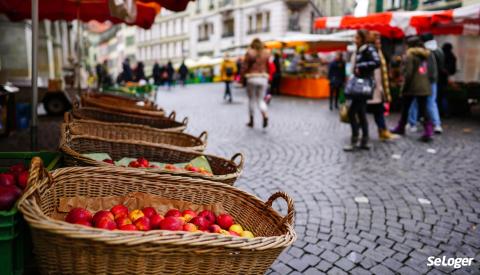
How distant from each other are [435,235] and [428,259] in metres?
0.52

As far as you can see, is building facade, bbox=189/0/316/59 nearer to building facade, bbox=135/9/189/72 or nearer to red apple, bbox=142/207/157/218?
building facade, bbox=135/9/189/72

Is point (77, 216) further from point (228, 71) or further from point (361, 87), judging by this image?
point (228, 71)

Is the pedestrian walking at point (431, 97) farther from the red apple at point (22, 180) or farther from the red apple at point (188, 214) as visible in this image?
the red apple at point (22, 180)

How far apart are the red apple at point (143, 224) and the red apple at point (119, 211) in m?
0.13

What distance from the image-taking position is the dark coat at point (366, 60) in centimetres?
661

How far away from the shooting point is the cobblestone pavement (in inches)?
126

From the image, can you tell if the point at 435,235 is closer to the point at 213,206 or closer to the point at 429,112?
the point at 213,206

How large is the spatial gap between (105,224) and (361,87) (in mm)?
5600

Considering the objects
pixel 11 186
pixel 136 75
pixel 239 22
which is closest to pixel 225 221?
pixel 11 186

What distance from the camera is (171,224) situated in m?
1.94

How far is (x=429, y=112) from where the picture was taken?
7973 mm

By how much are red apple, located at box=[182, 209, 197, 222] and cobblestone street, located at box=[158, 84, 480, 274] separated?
0.95 metres

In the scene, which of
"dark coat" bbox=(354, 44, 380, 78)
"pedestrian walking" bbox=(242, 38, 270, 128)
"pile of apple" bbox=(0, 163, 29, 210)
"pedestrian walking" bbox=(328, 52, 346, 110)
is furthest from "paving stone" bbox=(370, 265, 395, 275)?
"pedestrian walking" bbox=(328, 52, 346, 110)

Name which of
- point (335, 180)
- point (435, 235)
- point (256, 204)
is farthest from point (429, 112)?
point (256, 204)
